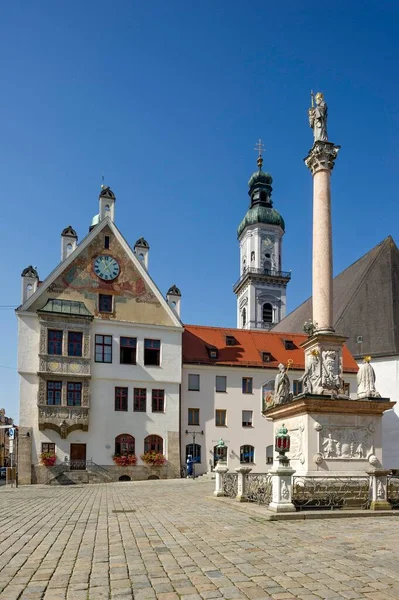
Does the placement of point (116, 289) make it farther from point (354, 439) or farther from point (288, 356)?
point (354, 439)

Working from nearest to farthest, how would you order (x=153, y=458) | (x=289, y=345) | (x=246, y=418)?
(x=153, y=458) < (x=246, y=418) < (x=289, y=345)

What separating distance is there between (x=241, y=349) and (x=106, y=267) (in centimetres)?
1205

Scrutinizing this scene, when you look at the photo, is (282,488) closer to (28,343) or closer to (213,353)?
(28,343)

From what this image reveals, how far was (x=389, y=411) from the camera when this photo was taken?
124 ft

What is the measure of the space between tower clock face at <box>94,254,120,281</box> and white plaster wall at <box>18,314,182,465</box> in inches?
126

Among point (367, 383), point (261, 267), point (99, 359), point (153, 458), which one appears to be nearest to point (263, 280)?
point (261, 267)

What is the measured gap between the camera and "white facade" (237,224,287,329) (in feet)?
262

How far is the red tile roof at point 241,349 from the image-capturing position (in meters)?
41.9

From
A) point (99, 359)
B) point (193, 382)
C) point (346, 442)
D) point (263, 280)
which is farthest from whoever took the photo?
point (263, 280)

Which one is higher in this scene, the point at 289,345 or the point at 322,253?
the point at 322,253

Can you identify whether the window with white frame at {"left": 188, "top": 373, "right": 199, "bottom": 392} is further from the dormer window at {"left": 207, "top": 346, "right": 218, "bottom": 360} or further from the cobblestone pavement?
the cobblestone pavement

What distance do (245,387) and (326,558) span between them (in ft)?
108

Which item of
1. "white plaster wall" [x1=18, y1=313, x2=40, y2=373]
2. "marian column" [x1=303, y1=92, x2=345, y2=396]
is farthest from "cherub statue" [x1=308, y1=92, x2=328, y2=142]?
"white plaster wall" [x1=18, y1=313, x2=40, y2=373]

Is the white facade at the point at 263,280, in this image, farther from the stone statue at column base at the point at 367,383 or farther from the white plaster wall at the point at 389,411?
the stone statue at column base at the point at 367,383
